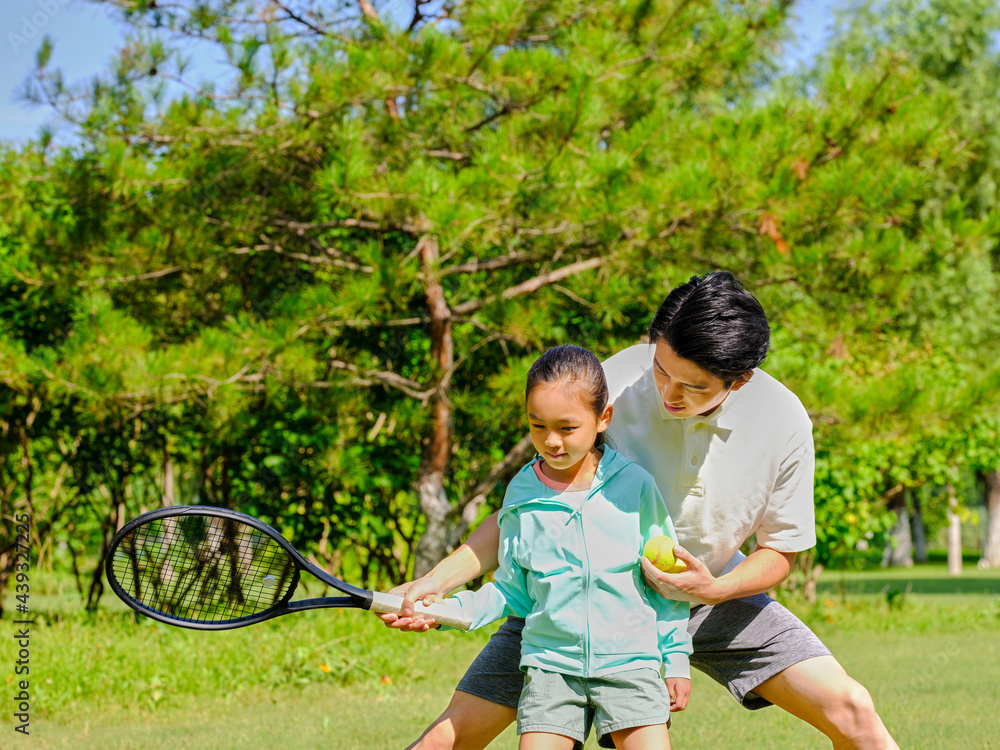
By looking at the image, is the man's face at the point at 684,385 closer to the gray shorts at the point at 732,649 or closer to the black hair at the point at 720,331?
the black hair at the point at 720,331

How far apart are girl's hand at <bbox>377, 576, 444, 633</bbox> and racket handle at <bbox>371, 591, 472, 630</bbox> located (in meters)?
0.01

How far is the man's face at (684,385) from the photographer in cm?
212

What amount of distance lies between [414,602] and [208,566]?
89 centimetres

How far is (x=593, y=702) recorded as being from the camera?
6.97 feet

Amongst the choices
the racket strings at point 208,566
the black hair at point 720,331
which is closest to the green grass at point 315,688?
the racket strings at point 208,566

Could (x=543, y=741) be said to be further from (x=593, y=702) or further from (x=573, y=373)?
(x=573, y=373)

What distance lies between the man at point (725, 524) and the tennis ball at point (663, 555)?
0.03 meters

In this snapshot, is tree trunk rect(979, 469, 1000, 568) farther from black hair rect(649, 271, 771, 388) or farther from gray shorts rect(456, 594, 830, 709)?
black hair rect(649, 271, 771, 388)

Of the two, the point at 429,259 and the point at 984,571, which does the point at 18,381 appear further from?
the point at 984,571

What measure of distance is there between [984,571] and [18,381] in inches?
759

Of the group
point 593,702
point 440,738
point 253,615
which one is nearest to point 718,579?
point 593,702

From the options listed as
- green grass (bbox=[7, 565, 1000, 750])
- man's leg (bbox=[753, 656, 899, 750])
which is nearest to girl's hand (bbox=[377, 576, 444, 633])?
man's leg (bbox=[753, 656, 899, 750])

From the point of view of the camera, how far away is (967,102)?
15.6m

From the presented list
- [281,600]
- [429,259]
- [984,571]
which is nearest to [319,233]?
[429,259]
